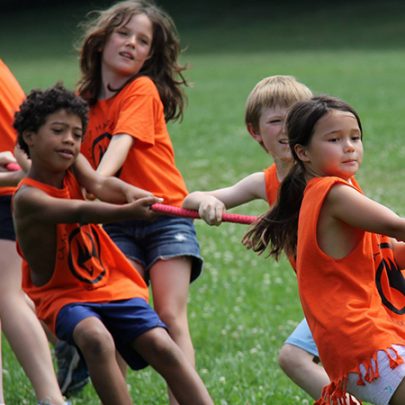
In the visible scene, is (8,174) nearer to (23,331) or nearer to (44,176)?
(44,176)

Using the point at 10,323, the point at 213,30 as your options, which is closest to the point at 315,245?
the point at 10,323

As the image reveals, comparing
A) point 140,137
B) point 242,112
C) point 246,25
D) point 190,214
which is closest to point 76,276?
point 190,214

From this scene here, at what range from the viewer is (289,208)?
4.34 m

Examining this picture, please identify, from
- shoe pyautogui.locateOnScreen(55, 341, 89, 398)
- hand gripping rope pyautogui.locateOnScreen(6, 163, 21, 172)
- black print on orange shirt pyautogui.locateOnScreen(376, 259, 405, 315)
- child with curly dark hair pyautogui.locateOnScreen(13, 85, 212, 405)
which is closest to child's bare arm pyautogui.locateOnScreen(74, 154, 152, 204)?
child with curly dark hair pyautogui.locateOnScreen(13, 85, 212, 405)

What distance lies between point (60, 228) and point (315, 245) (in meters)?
1.44

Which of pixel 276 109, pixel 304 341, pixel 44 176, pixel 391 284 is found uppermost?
pixel 276 109

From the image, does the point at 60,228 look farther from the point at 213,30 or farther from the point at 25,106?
the point at 213,30

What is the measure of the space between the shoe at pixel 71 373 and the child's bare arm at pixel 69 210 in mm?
1711

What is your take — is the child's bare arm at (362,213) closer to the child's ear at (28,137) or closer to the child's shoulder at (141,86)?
the child's ear at (28,137)

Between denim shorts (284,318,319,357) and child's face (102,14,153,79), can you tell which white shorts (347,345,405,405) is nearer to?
denim shorts (284,318,319,357)

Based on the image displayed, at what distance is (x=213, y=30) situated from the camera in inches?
1658

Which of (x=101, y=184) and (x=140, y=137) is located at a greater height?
(x=140, y=137)

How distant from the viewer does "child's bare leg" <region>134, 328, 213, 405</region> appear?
4.81 metres

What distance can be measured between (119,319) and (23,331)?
2.26 ft
